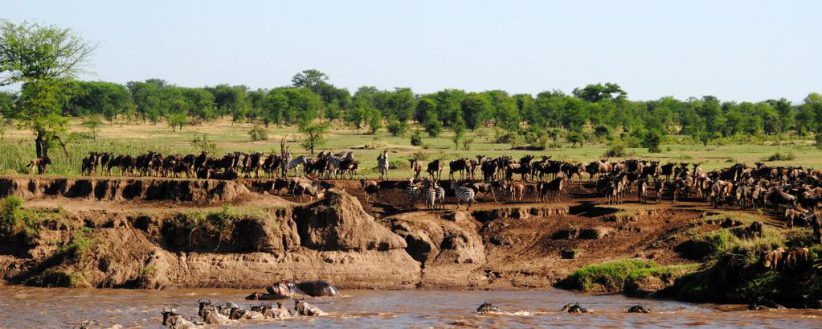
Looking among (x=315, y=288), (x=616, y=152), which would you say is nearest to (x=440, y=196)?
(x=315, y=288)

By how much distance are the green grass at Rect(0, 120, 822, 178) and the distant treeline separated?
2506mm

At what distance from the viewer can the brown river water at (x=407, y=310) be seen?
986 inches

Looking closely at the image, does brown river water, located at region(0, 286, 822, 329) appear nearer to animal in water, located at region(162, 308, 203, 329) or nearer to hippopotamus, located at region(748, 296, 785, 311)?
hippopotamus, located at region(748, 296, 785, 311)

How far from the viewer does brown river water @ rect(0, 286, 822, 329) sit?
2505 centimetres

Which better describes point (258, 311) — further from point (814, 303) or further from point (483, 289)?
point (814, 303)

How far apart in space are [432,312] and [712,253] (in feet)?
31.9

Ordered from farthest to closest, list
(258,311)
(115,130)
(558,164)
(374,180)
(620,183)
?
(115,130)
(558,164)
(374,180)
(620,183)
(258,311)

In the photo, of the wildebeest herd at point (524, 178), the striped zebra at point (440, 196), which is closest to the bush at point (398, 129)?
the wildebeest herd at point (524, 178)

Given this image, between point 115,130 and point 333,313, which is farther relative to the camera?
point 115,130

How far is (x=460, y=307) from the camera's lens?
91.5 feet

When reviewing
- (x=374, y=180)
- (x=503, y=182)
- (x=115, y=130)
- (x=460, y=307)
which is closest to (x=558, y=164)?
(x=503, y=182)

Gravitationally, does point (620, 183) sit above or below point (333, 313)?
above

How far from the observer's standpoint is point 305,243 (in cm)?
3272

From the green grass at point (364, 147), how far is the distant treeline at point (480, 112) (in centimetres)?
251
